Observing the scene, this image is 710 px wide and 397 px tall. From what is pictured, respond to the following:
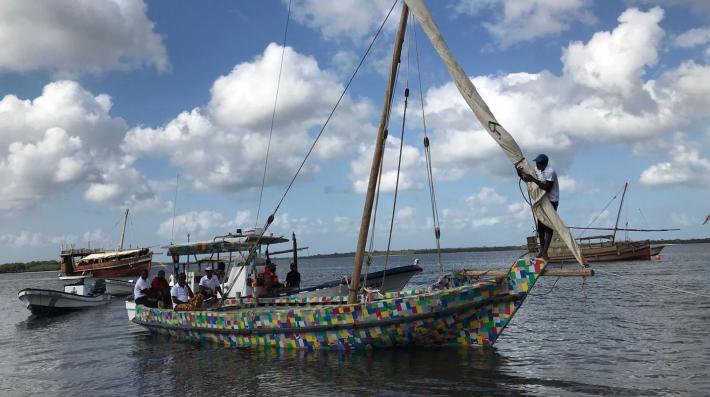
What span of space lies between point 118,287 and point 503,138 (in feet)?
120

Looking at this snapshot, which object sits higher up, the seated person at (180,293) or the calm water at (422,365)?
the seated person at (180,293)

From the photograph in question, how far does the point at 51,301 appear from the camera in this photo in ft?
97.3

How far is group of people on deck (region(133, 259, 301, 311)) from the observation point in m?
18.0

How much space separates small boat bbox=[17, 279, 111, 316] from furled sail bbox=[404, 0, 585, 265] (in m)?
27.2

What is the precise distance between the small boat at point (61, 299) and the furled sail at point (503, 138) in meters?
27.2

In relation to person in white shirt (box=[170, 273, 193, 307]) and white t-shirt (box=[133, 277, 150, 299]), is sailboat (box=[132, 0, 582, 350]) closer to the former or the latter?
person in white shirt (box=[170, 273, 193, 307])

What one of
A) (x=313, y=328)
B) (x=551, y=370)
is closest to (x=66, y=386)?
(x=313, y=328)

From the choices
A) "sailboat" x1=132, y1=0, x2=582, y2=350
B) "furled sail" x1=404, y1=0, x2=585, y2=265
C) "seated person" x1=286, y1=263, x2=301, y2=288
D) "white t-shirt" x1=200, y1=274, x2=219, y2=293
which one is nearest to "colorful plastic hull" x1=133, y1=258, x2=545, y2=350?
"sailboat" x1=132, y1=0, x2=582, y2=350

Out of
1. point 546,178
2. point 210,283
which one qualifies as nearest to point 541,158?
point 546,178

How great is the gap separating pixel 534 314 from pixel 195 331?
509 inches

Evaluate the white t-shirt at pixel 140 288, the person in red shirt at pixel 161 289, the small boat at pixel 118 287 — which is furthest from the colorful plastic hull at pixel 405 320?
the small boat at pixel 118 287

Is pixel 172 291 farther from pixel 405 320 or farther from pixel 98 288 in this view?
pixel 98 288

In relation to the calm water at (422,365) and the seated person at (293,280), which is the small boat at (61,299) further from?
the seated person at (293,280)

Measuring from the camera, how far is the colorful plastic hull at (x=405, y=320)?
38.1 feet
